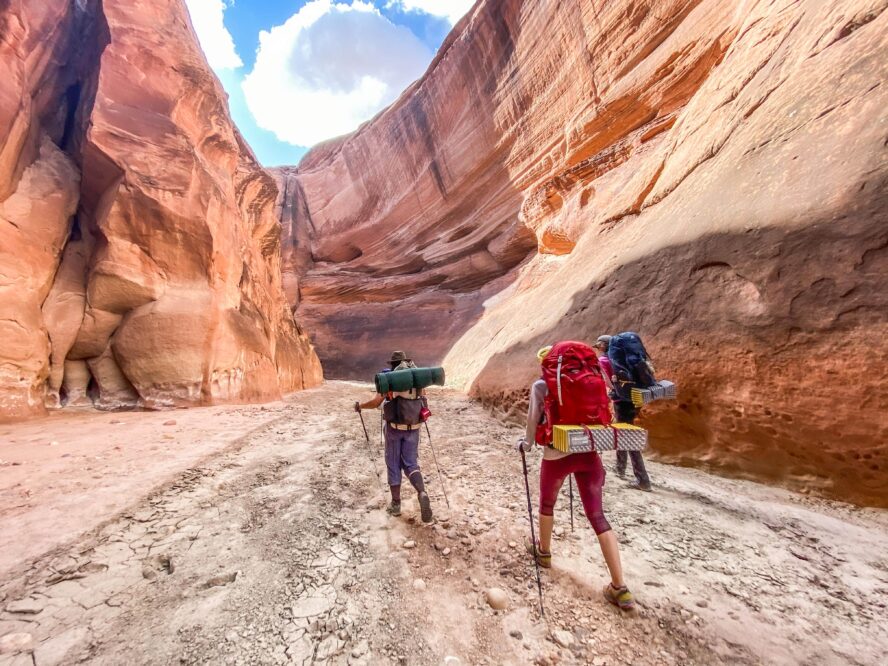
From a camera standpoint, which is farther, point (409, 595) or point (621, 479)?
point (621, 479)

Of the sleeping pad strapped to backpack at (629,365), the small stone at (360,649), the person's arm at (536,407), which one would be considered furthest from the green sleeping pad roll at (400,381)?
the sleeping pad strapped to backpack at (629,365)

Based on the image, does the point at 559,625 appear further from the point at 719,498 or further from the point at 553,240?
the point at 553,240

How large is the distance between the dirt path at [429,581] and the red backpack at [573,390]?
1.15 metres

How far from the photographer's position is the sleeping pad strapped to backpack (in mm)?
4246

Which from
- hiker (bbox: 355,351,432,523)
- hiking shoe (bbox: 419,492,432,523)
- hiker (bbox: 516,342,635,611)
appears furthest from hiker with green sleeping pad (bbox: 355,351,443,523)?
hiker (bbox: 516,342,635,611)

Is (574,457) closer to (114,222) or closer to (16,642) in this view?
(16,642)

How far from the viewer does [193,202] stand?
10.4 meters

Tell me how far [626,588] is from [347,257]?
3360 cm

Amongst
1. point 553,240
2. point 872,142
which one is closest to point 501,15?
point 553,240

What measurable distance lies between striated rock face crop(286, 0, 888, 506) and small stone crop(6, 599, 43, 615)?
6.25 meters

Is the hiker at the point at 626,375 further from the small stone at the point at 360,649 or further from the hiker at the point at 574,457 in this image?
the small stone at the point at 360,649

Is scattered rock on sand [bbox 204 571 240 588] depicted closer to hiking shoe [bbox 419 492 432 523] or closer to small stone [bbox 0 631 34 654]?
small stone [bbox 0 631 34 654]

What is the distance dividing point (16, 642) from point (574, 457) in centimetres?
351

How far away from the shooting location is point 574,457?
2615mm
